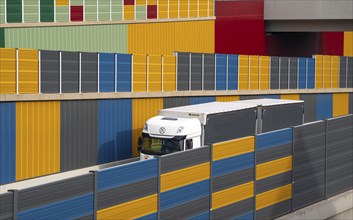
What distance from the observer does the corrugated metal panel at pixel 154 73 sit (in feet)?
98.7

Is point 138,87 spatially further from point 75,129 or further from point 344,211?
point 344,211

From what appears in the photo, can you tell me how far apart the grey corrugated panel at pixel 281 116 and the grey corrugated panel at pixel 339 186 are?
7204mm

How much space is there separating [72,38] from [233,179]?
797 inches

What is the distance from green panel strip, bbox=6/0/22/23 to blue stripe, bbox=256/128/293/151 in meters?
18.7

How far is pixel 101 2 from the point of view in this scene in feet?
122

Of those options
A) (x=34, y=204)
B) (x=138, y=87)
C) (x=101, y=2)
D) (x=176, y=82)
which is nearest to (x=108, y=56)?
(x=138, y=87)

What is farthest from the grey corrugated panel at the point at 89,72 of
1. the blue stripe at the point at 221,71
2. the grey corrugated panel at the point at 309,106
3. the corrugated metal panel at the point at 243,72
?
the grey corrugated panel at the point at 309,106

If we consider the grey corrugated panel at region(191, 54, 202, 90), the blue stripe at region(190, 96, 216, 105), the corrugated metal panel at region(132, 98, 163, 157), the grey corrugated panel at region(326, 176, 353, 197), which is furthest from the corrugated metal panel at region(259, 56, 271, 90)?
the grey corrugated panel at region(326, 176, 353, 197)

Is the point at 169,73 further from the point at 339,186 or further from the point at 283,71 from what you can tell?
the point at 339,186

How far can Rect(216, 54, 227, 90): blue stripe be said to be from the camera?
112 ft

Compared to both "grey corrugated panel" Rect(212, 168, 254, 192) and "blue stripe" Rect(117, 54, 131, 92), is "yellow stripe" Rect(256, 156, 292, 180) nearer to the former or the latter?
"grey corrugated panel" Rect(212, 168, 254, 192)

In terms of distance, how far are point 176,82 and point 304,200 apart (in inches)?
492

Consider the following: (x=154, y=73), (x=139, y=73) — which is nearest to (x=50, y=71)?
(x=139, y=73)

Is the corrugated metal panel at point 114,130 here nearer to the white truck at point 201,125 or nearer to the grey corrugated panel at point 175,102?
the white truck at point 201,125
